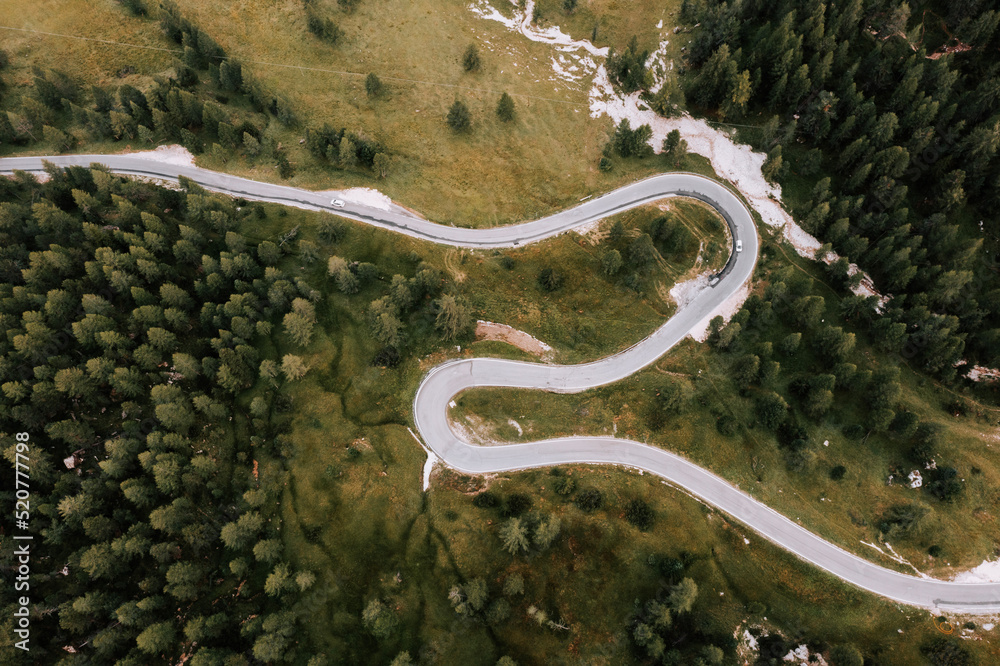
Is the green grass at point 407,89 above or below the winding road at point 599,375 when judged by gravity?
above

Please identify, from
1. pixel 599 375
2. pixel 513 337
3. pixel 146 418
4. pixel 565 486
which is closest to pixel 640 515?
pixel 565 486

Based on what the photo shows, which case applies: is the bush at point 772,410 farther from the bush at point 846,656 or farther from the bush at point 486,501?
the bush at point 486,501

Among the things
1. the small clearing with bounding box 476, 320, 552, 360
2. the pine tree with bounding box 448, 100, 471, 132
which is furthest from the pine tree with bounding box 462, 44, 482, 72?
the small clearing with bounding box 476, 320, 552, 360

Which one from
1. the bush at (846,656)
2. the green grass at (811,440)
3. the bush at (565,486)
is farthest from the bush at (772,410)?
the bush at (565,486)

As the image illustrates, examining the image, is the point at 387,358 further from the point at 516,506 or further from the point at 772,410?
the point at 772,410

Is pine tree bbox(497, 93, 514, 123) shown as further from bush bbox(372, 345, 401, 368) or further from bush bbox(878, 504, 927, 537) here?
bush bbox(878, 504, 927, 537)

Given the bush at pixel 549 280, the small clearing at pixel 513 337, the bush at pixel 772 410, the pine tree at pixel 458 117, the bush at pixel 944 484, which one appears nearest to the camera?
the bush at pixel 944 484

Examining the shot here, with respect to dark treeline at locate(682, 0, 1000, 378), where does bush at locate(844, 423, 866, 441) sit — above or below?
below
